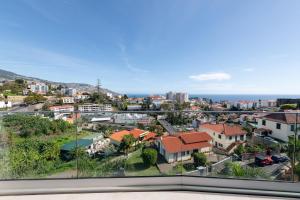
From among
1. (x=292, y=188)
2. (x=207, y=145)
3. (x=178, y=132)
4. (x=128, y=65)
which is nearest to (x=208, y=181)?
(x=207, y=145)

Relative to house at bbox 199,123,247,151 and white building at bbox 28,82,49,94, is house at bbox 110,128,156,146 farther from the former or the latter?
white building at bbox 28,82,49,94

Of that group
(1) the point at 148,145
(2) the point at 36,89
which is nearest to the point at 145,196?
(1) the point at 148,145

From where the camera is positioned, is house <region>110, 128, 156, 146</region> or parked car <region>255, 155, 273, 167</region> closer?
parked car <region>255, 155, 273, 167</region>

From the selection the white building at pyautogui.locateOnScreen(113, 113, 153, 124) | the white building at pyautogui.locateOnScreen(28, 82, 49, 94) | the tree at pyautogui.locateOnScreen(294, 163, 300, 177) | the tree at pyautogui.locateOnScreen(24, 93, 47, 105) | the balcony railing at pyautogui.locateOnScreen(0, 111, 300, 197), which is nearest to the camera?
the tree at pyautogui.locateOnScreen(294, 163, 300, 177)

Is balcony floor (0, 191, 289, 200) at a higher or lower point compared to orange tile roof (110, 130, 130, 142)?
lower

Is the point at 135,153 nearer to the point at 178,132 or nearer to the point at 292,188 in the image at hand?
the point at 178,132

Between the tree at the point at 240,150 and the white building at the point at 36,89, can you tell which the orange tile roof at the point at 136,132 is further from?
the white building at the point at 36,89

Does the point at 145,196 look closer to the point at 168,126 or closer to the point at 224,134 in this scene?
the point at 168,126

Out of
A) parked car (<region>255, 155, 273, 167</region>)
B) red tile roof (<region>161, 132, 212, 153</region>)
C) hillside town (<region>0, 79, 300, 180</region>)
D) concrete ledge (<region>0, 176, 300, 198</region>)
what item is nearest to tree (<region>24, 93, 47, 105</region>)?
hillside town (<region>0, 79, 300, 180</region>)
